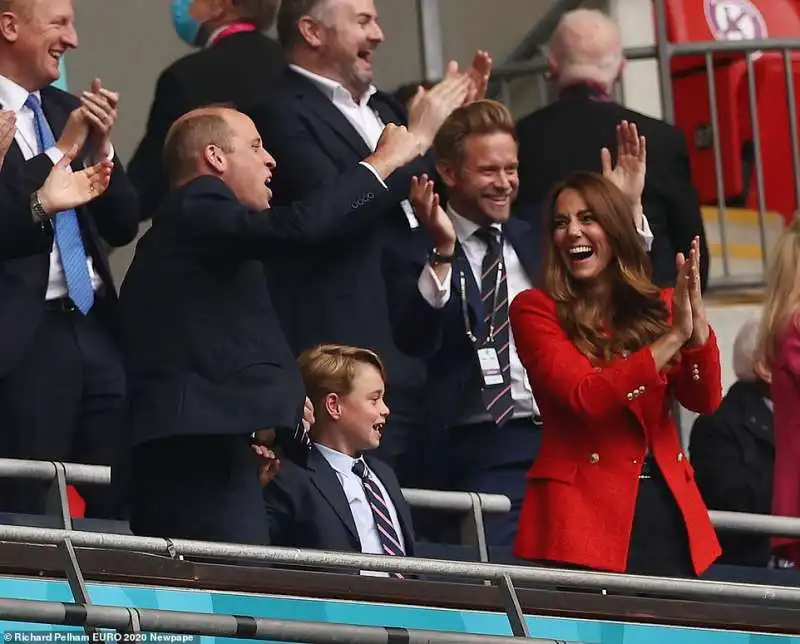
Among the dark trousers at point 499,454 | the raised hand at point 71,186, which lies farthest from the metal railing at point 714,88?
the raised hand at point 71,186

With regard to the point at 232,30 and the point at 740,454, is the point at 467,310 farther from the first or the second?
A: the point at 232,30

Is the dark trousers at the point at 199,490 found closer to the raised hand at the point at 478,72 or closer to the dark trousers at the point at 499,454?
the dark trousers at the point at 499,454

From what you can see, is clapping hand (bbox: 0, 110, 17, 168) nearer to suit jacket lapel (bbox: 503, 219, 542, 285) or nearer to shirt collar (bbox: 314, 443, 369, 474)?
shirt collar (bbox: 314, 443, 369, 474)

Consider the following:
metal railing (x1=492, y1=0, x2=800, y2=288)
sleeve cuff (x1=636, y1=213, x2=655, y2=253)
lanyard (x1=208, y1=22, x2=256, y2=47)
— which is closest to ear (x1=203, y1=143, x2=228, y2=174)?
sleeve cuff (x1=636, y1=213, x2=655, y2=253)

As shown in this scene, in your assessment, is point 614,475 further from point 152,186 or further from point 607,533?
point 152,186

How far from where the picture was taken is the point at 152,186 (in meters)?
8.30

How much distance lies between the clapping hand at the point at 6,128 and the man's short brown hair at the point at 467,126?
4.99 feet

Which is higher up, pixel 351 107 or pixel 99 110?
pixel 99 110

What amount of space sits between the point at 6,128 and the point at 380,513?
4.49 feet

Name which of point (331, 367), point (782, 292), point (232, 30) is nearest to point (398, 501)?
point (331, 367)

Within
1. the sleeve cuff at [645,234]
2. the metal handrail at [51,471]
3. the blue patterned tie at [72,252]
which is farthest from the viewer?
the sleeve cuff at [645,234]

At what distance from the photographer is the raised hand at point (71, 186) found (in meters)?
6.55

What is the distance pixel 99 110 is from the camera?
275 inches

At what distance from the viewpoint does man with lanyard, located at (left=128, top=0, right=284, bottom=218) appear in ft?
27.2
